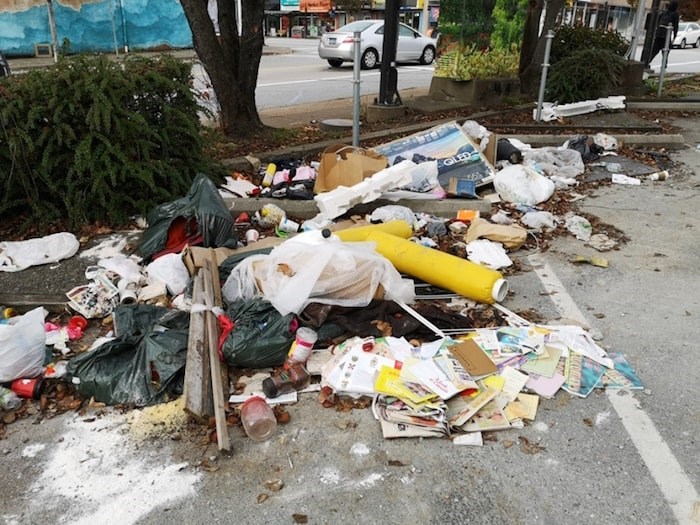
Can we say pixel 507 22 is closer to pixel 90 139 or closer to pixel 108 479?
pixel 90 139

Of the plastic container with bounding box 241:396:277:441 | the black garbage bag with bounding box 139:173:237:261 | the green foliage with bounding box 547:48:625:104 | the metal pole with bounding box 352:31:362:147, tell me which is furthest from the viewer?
the green foliage with bounding box 547:48:625:104

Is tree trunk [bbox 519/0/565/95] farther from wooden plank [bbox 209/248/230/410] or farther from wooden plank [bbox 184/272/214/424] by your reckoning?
wooden plank [bbox 184/272/214/424]

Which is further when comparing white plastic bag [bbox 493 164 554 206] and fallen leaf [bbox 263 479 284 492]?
white plastic bag [bbox 493 164 554 206]

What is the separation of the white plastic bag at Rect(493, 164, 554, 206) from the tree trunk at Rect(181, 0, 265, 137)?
3.56 meters

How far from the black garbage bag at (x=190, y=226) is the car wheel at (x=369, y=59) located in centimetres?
1494

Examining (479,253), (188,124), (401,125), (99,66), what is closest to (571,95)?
(401,125)

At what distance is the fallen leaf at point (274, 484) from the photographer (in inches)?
96.1

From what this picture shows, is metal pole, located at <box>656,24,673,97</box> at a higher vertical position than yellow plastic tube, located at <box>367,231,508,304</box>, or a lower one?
higher

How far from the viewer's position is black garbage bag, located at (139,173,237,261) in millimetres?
4543

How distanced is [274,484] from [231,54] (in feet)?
20.9

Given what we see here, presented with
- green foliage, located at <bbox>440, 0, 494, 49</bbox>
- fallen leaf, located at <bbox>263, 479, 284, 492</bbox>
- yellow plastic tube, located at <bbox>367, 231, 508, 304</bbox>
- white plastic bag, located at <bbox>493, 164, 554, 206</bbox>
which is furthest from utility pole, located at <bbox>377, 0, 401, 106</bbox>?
fallen leaf, located at <bbox>263, 479, 284, 492</bbox>

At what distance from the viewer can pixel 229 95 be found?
24.4ft

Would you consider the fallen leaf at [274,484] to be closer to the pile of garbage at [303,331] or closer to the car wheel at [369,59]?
the pile of garbage at [303,331]

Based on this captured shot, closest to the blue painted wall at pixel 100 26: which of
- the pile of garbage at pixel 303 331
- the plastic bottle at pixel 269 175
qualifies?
the plastic bottle at pixel 269 175
